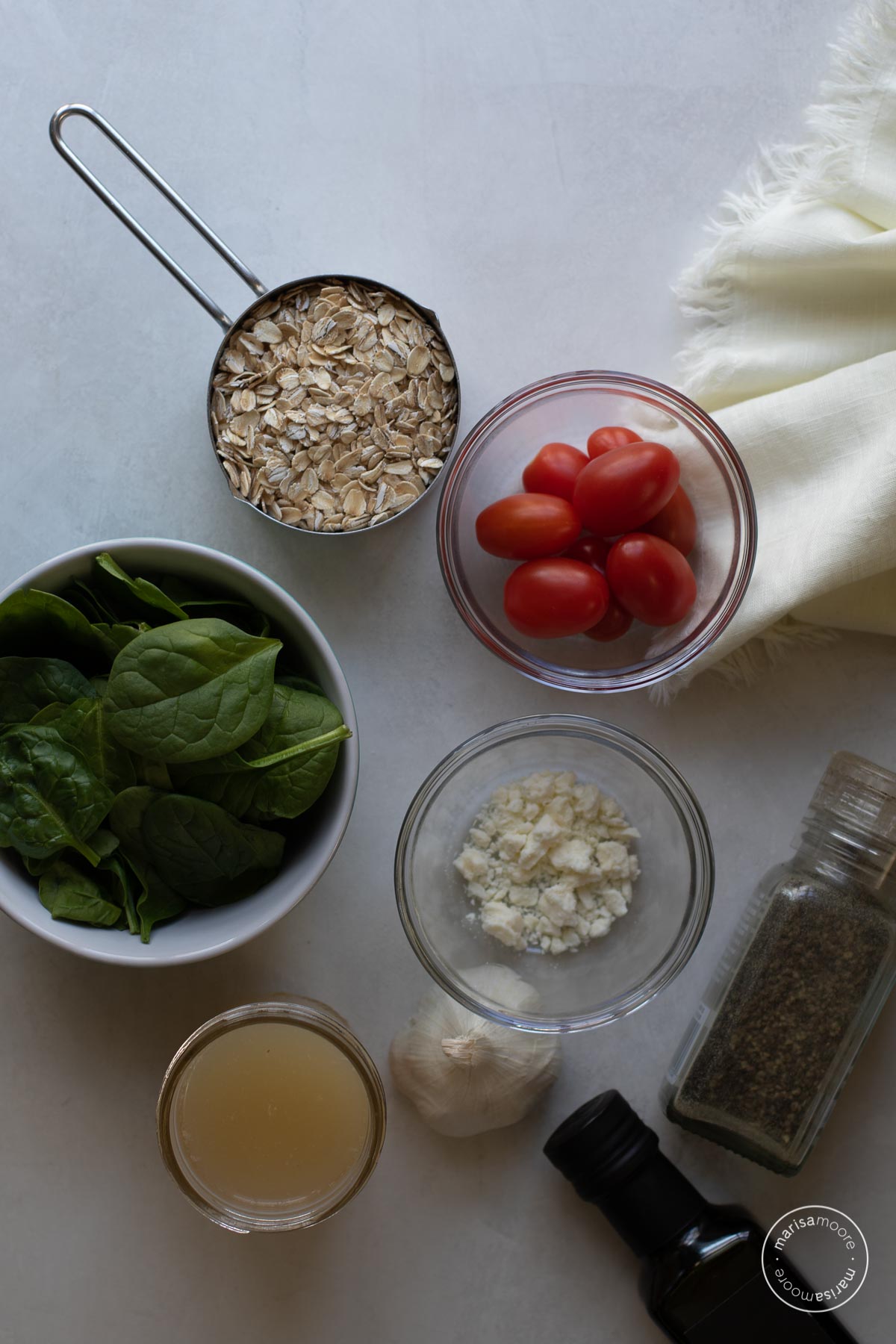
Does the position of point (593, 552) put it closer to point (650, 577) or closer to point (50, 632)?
point (650, 577)

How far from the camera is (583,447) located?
3.44ft

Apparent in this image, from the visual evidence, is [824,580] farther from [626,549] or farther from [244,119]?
[244,119]

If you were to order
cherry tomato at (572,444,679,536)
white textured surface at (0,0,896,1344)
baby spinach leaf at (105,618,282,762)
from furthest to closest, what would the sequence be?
white textured surface at (0,0,896,1344), cherry tomato at (572,444,679,536), baby spinach leaf at (105,618,282,762)

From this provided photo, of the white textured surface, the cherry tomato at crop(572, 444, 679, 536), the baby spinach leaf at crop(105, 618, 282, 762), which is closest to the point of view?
the baby spinach leaf at crop(105, 618, 282, 762)

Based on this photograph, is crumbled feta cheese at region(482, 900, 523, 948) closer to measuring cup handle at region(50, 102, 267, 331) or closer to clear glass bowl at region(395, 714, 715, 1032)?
clear glass bowl at region(395, 714, 715, 1032)

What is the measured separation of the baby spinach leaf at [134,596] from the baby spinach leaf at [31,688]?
79mm

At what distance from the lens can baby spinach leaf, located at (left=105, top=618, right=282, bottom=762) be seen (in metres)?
0.79

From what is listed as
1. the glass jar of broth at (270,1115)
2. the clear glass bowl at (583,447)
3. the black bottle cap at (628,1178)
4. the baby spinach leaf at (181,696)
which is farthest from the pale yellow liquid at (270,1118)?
the clear glass bowl at (583,447)

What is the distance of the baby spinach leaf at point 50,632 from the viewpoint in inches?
32.5

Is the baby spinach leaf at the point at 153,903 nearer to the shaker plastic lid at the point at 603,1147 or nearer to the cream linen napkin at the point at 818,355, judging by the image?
the shaker plastic lid at the point at 603,1147

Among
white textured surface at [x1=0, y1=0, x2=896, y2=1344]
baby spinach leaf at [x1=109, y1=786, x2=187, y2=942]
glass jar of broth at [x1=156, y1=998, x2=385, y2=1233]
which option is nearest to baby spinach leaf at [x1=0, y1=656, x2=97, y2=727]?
baby spinach leaf at [x1=109, y1=786, x2=187, y2=942]

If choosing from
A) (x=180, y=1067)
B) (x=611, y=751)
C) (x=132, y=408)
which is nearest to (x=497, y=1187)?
(x=180, y=1067)

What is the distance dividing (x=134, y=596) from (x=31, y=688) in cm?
12

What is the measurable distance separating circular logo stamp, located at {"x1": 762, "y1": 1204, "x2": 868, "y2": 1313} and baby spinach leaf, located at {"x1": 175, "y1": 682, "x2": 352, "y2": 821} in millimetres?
719
